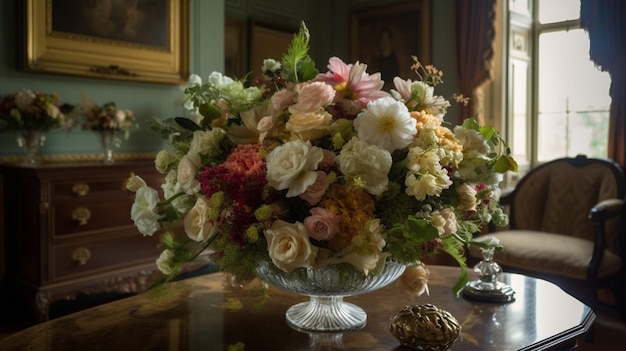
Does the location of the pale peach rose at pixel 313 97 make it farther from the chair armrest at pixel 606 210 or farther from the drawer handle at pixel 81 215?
the chair armrest at pixel 606 210

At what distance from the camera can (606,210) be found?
3115mm

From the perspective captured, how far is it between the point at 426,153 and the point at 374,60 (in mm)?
4367

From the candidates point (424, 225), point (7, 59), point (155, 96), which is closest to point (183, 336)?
point (424, 225)

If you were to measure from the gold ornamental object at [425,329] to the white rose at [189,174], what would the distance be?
508 mm

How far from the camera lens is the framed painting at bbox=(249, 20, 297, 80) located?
16.5 feet

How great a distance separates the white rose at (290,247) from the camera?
1.03m

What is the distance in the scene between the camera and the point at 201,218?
3.75 feet

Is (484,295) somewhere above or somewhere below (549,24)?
below

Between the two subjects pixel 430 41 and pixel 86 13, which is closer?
pixel 86 13

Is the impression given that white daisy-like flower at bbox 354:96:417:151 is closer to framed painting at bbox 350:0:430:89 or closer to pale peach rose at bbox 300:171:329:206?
pale peach rose at bbox 300:171:329:206

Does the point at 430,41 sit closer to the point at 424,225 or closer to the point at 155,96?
the point at 155,96

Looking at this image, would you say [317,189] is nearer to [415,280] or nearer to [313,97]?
[313,97]

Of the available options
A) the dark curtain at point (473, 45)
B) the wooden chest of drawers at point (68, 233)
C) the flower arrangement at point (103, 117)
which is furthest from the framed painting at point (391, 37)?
the wooden chest of drawers at point (68, 233)

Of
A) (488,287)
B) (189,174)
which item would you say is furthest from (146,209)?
(488,287)
